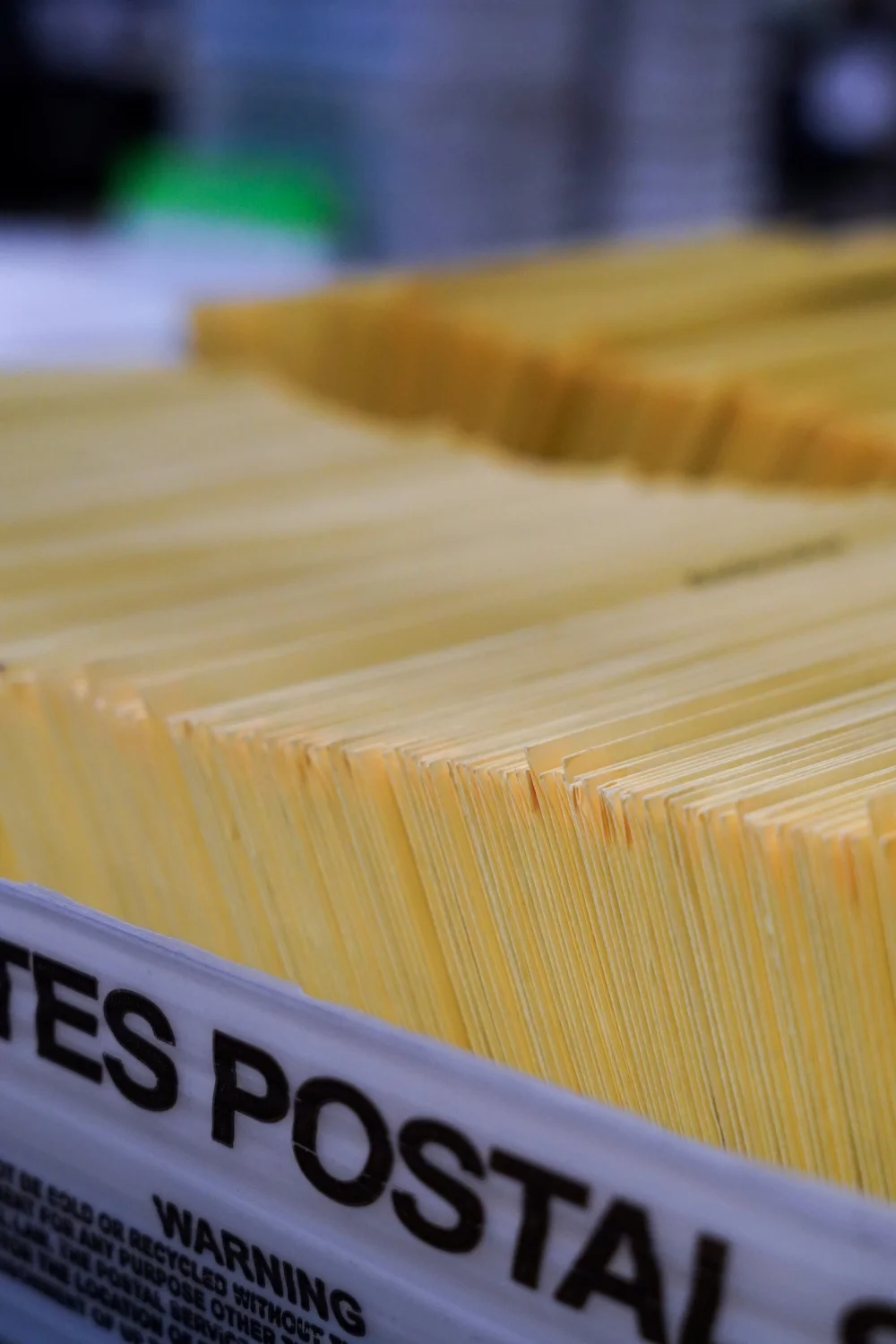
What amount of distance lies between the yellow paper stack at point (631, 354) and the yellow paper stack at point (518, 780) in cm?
30

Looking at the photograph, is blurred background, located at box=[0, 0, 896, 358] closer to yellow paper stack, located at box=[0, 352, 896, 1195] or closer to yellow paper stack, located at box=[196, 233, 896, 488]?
yellow paper stack, located at box=[196, 233, 896, 488]

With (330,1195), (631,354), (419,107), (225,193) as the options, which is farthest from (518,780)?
(419,107)

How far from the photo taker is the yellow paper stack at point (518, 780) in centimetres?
51

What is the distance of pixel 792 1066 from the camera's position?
20.5 inches

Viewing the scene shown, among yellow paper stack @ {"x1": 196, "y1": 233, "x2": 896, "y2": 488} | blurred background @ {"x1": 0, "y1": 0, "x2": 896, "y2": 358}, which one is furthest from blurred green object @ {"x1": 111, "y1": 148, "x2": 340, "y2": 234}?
yellow paper stack @ {"x1": 196, "y1": 233, "x2": 896, "y2": 488}

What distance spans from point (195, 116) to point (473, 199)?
0.90 m

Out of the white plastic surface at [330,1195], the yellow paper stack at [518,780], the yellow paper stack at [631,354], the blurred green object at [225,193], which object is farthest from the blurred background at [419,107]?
the white plastic surface at [330,1195]

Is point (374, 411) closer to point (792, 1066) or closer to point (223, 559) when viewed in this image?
point (223, 559)

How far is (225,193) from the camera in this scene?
360cm

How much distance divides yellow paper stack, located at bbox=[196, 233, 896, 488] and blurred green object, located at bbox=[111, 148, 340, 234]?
178 cm

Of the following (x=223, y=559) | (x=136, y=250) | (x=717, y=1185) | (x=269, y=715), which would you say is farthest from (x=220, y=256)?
(x=717, y=1185)

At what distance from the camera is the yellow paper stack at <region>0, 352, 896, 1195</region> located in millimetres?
508

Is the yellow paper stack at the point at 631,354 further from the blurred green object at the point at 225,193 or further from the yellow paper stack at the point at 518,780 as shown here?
the blurred green object at the point at 225,193

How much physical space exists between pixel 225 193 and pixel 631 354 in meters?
2.46
